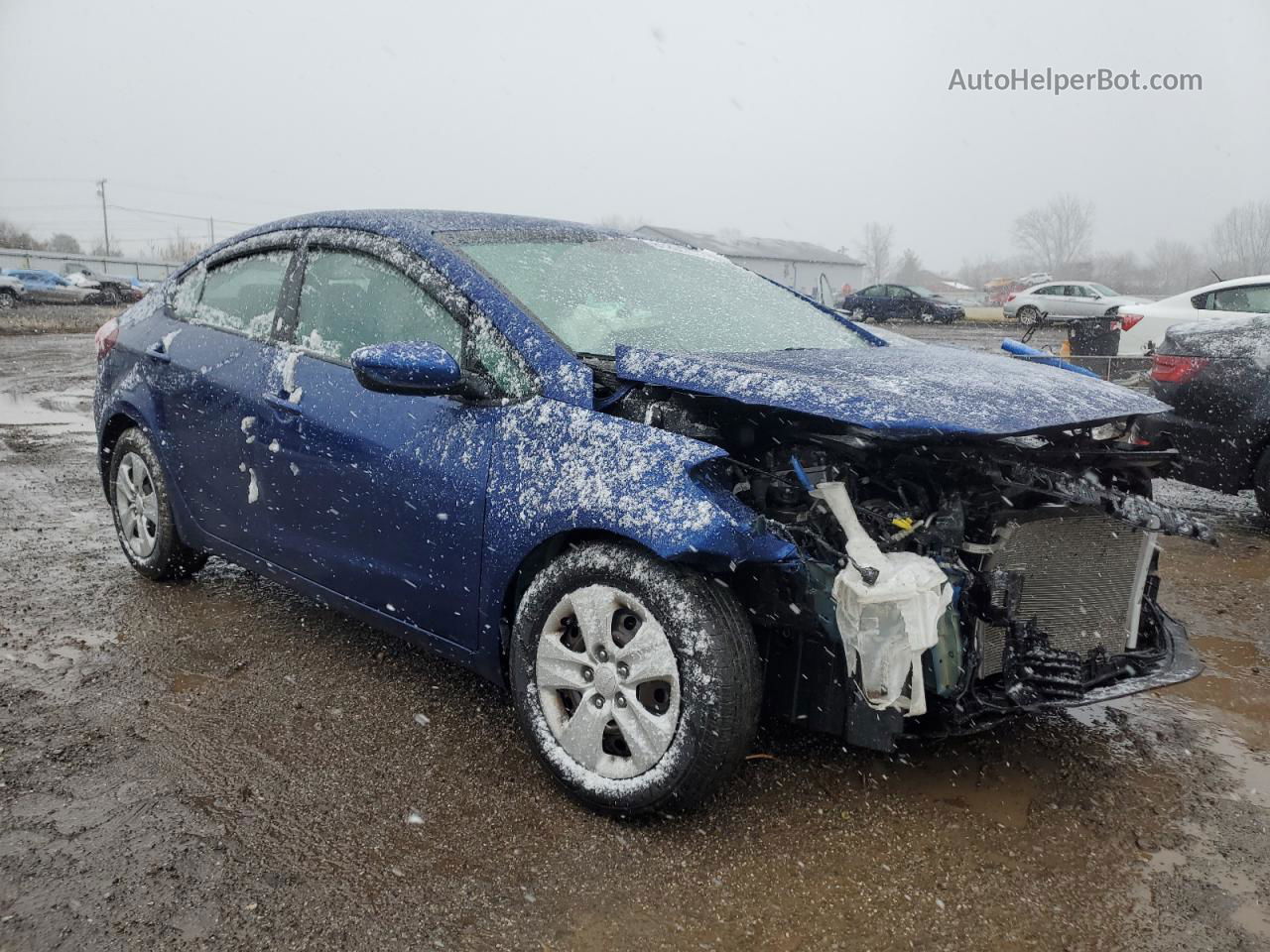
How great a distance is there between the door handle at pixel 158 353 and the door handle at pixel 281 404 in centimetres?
88

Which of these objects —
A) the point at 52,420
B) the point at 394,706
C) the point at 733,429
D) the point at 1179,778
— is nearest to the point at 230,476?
the point at 394,706

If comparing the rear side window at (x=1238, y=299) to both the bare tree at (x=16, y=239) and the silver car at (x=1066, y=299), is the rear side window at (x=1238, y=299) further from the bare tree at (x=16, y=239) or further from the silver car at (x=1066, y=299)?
the bare tree at (x=16, y=239)

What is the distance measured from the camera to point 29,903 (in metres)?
2.20

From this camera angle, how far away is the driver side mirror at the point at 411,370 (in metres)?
2.72

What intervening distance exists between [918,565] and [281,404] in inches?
84.9

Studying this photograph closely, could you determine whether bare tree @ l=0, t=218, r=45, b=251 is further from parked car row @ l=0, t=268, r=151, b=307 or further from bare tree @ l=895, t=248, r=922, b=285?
bare tree @ l=895, t=248, r=922, b=285

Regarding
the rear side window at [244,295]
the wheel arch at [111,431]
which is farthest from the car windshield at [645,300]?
the wheel arch at [111,431]

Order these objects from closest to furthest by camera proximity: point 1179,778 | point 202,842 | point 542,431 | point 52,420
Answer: point 202,842, point 542,431, point 1179,778, point 52,420

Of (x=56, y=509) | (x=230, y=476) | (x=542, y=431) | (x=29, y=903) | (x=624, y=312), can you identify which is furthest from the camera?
(x=56, y=509)

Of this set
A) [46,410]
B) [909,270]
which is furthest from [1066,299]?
[909,270]

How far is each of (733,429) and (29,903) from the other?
200cm

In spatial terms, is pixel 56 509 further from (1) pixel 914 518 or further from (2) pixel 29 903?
(1) pixel 914 518

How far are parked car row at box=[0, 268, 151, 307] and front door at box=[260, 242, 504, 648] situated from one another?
3181 centimetres

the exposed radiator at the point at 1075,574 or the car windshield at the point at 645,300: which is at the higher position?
the car windshield at the point at 645,300
